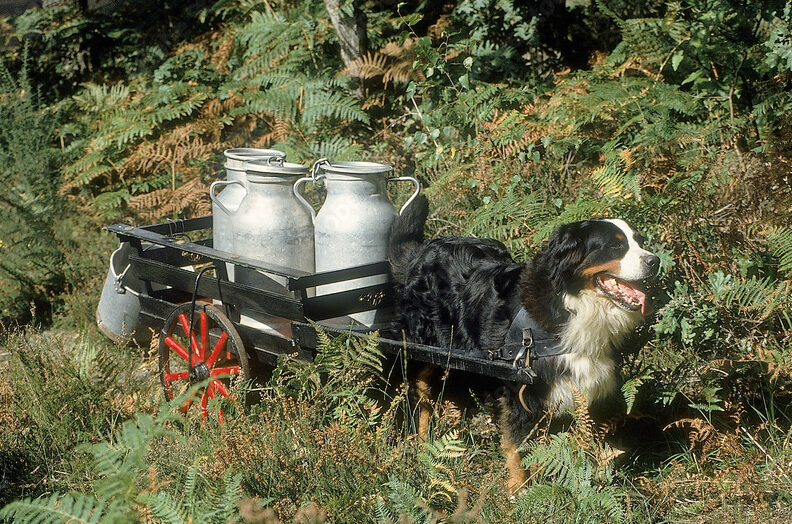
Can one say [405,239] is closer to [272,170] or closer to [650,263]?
[272,170]

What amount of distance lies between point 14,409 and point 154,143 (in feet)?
13.0

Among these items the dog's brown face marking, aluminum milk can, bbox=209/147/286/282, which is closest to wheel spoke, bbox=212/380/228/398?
aluminum milk can, bbox=209/147/286/282

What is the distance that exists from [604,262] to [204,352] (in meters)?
2.14

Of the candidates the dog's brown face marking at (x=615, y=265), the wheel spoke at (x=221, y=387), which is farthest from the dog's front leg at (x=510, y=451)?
the wheel spoke at (x=221, y=387)

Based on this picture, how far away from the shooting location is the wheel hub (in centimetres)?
397

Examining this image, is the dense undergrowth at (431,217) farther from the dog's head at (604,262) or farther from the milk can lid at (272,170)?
the milk can lid at (272,170)

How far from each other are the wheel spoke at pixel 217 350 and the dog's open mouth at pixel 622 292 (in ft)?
6.11

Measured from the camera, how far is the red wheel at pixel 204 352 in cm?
379

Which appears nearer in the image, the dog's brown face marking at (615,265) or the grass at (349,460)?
the grass at (349,460)

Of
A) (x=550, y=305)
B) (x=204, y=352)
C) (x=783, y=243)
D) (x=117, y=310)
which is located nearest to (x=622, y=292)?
(x=550, y=305)

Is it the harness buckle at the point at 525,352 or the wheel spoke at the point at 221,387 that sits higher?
the harness buckle at the point at 525,352

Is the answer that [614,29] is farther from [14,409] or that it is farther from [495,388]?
[14,409]

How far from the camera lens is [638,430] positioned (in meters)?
3.82

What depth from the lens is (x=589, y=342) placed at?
312 cm
